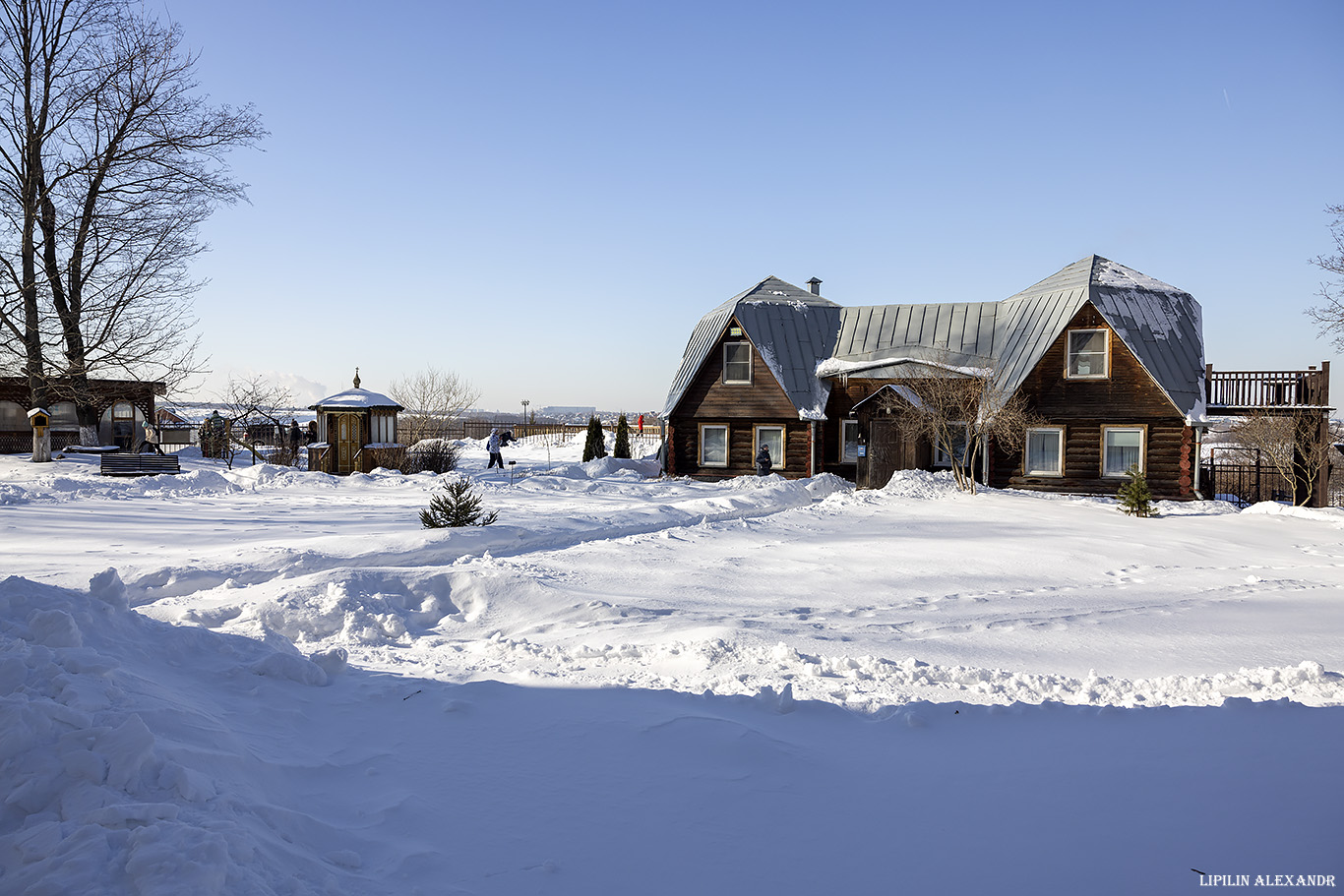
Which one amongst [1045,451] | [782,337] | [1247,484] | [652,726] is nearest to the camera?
[652,726]

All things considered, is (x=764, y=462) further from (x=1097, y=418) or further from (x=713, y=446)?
(x=1097, y=418)

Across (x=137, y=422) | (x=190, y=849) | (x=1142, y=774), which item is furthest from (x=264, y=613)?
(x=137, y=422)

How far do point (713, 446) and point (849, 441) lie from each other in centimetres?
452

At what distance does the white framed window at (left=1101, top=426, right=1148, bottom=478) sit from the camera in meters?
21.4

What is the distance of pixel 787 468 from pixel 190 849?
22.5m

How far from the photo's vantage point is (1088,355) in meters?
21.9

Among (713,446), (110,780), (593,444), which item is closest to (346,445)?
(593,444)

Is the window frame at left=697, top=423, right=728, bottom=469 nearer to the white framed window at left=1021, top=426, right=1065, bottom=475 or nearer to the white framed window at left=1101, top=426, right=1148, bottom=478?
the white framed window at left=1021, top=426, right=1065, bottom=475

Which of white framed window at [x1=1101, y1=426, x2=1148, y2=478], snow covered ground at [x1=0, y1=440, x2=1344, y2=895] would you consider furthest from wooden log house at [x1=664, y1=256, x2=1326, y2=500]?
snow covered ground at [x1=0, y1=440, x2=1344, y2=895]

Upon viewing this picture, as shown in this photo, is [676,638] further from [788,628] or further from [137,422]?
[137,422]

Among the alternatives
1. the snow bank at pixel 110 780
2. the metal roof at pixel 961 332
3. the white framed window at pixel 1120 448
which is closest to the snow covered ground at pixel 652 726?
the snow bank at pixel 110 780

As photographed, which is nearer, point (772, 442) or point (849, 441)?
point (849, 441)

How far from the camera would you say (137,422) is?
36375 mm

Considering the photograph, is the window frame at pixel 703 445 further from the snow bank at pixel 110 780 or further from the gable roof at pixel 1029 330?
the snow bank at pixel 110 780
